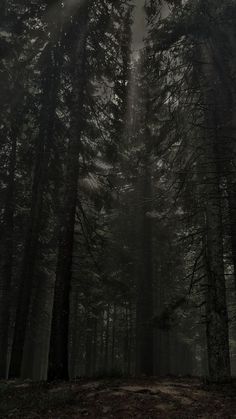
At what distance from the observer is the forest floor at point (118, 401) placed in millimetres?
7477

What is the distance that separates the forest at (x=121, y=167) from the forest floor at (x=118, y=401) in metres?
0.06

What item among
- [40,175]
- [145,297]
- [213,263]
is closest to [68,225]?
[213,263]

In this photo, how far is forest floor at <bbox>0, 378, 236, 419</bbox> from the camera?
24.5 feet

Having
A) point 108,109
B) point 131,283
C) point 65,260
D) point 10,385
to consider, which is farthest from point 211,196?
point 131,283

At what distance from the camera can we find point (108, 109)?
54.1ft

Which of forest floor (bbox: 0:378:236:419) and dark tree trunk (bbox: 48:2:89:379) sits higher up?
dark tree trunk (bbox: 48:2:89:379)

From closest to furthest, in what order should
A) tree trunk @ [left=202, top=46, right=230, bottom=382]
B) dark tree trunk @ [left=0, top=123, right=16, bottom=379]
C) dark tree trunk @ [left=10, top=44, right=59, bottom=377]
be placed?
tree trunk @ [left=202, top=46, right=230, bottom=382], dark tree trunk @ [left=10, top=44, right=59, bottom=377], dark tree trunk @ [left=0, top=123, right=16, bottom=379]

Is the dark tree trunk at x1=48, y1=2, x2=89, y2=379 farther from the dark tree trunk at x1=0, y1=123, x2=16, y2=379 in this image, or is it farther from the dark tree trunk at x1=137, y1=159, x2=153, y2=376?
the dark tree trunk at x1=137, y1=159, x2=153, y2=376

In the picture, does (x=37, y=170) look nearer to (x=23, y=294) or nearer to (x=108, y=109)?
(x=108, y=109)

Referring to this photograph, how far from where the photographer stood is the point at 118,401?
820cm

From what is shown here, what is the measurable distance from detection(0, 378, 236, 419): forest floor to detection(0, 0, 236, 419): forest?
0.19 ft

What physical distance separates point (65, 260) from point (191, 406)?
580cm

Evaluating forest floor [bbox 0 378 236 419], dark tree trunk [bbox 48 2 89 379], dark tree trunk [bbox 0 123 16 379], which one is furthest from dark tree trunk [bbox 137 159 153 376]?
forest floor [bbox 0 378 236 419]

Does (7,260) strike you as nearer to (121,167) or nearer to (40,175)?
(40,175)
